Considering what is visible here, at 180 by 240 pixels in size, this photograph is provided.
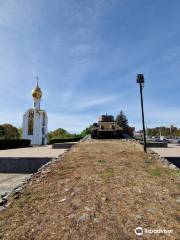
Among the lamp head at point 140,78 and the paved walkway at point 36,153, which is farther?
the paved walkway at point 36,153

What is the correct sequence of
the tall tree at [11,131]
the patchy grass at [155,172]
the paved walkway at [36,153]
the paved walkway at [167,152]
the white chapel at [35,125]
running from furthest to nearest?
the tall tree at [11,131] → the white chapel at [35,125] → the paved walkway at [36,153] → the paved walkway at [167,152] → the patchy grass at [155,172]

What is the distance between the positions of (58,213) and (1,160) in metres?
10.1

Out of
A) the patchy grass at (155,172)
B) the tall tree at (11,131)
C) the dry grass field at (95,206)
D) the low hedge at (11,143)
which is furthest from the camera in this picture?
the tall tree at (11,131)

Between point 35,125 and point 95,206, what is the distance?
47834 millimetres

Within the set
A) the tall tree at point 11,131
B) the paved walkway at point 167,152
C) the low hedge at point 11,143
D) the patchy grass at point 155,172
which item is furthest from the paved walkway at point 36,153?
the tall tree at point 11,131

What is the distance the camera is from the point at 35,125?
51688 mm

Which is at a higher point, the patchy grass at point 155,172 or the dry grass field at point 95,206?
the patchy grass at point 155,172

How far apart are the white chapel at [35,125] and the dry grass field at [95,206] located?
144 ft

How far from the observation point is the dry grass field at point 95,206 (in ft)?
14.8

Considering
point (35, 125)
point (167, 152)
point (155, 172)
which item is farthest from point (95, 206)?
point (35, 125)

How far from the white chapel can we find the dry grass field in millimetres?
44028

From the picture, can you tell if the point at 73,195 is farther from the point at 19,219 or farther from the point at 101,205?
the point at 19,219

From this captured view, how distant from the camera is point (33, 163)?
546 inches

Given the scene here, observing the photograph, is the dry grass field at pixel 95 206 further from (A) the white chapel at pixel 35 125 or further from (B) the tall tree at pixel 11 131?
(B) the tall tree at pixel 11 131
